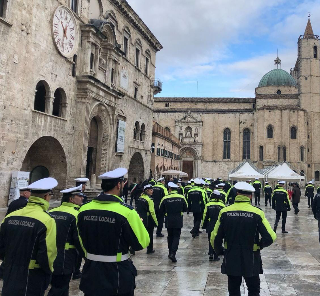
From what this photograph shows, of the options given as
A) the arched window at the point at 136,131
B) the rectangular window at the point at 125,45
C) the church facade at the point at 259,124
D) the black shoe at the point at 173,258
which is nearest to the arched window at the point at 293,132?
the church facade at the point at 259,124

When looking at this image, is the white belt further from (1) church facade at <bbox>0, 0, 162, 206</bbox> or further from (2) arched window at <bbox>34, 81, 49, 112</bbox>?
(2) arched window at <bbox>34, 81, 49, 112</bbox>

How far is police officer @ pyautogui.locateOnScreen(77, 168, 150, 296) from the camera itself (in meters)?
3.58

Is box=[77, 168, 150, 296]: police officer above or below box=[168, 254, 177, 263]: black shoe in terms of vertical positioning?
above

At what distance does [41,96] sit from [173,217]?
37.3ft

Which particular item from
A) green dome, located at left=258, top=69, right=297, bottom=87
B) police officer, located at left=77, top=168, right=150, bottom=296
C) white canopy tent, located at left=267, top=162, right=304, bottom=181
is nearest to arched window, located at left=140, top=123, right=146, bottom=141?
white canopy tent, located at left=267, top=162, right=304, bottom=181

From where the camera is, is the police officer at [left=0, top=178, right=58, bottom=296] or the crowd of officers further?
the police officer at [left=0, top=178, right=58, bottom=296]

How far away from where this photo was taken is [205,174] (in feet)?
196

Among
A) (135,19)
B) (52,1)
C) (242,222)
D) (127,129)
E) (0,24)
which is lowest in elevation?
(242,222)

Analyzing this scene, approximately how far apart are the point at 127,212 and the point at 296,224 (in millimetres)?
13814

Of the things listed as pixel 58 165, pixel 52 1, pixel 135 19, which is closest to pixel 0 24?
pixel 52 1

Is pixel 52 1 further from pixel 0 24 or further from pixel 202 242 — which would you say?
pixel 202 242

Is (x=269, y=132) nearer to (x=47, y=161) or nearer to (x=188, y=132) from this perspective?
(x=188, y=132)

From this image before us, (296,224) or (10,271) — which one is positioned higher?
(10,271)

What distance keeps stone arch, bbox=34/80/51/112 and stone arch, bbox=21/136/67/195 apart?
1.92 metres
